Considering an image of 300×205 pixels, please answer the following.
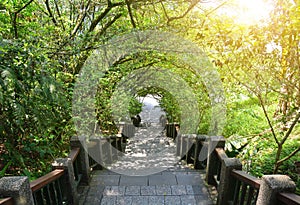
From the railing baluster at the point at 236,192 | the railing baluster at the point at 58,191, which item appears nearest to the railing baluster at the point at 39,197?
the railing baluster at the point at 58,191

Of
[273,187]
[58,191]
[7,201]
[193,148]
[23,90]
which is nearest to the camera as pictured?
[7,201]

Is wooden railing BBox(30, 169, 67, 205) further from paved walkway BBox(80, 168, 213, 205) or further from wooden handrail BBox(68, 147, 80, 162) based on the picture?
paved walkway BBox(80, 168, 213, 205)

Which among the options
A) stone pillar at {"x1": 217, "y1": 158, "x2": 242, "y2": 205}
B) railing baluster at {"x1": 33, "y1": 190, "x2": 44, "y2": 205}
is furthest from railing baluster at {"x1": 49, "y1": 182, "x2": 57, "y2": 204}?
stone pillar at {"x1": 217, "y1": 158, "x2": 242, "y2": 205}

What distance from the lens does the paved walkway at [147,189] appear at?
307 centimetres

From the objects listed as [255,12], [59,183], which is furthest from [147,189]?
[255,12]

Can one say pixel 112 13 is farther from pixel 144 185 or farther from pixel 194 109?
pixel 194 109

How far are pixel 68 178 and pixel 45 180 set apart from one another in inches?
21.0

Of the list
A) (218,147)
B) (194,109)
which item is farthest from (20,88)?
(194,109)

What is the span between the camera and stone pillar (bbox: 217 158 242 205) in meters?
2.65

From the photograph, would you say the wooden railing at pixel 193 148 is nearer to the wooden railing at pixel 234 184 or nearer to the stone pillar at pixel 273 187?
the wooden railing at pixel 234 184

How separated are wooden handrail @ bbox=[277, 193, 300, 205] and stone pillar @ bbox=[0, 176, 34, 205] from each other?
213cm

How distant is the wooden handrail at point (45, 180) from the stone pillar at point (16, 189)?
186 mm

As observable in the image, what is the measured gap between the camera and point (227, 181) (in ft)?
8.87

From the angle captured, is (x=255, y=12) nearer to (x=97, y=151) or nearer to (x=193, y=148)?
(x=193, y=148)
